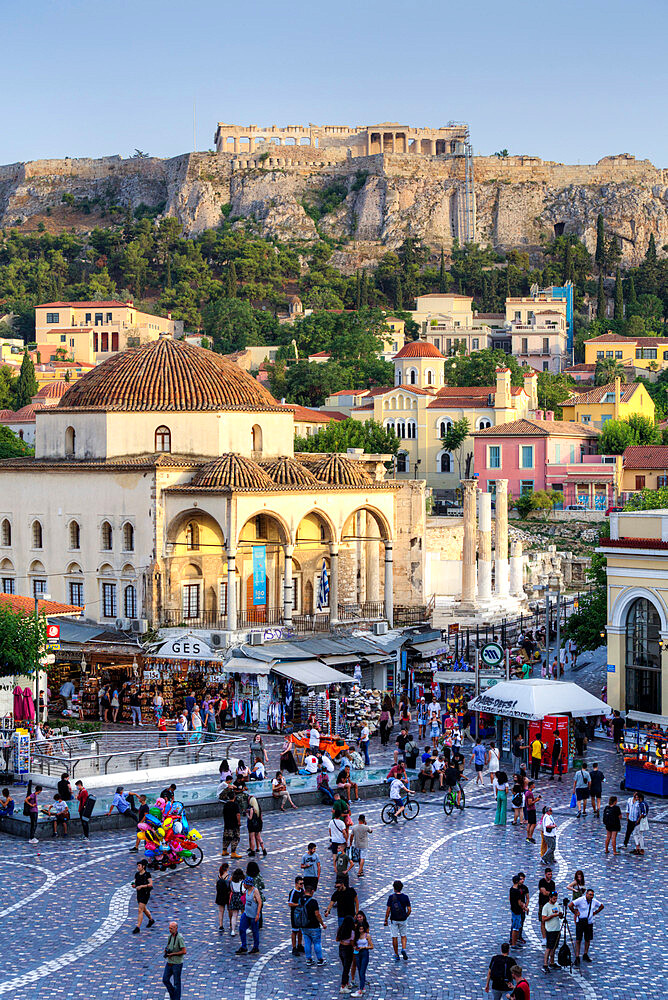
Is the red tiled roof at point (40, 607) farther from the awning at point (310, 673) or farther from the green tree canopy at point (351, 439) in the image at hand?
the green tree canopy at point (351, 439)

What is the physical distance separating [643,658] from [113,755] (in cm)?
1111

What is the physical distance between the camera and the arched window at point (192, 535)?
136 ft

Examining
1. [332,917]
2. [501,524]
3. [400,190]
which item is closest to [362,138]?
[400,190]

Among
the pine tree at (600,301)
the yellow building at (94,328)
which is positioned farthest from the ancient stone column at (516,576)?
the pine tree at (600,301)

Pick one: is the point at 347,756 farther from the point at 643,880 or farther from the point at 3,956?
the point at 3,956

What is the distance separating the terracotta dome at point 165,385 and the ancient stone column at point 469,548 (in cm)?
713

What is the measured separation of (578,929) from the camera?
1750cm

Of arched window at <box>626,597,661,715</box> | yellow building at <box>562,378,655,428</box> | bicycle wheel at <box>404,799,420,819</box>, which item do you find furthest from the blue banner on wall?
yellow building at <box>562,378,655,428</box>

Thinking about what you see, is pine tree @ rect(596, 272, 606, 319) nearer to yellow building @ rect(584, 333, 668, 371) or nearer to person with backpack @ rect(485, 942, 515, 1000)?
yellow building @ rect(584, 333, 668, 371)

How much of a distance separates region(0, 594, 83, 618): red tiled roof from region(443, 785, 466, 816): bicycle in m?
12.4

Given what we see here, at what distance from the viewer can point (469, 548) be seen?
1874 inches

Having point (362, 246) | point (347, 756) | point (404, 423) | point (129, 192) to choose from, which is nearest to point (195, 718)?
point (347, 756)

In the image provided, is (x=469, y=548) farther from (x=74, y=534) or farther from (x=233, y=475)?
(x=74, y=534)

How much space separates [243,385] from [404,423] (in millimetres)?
41993
